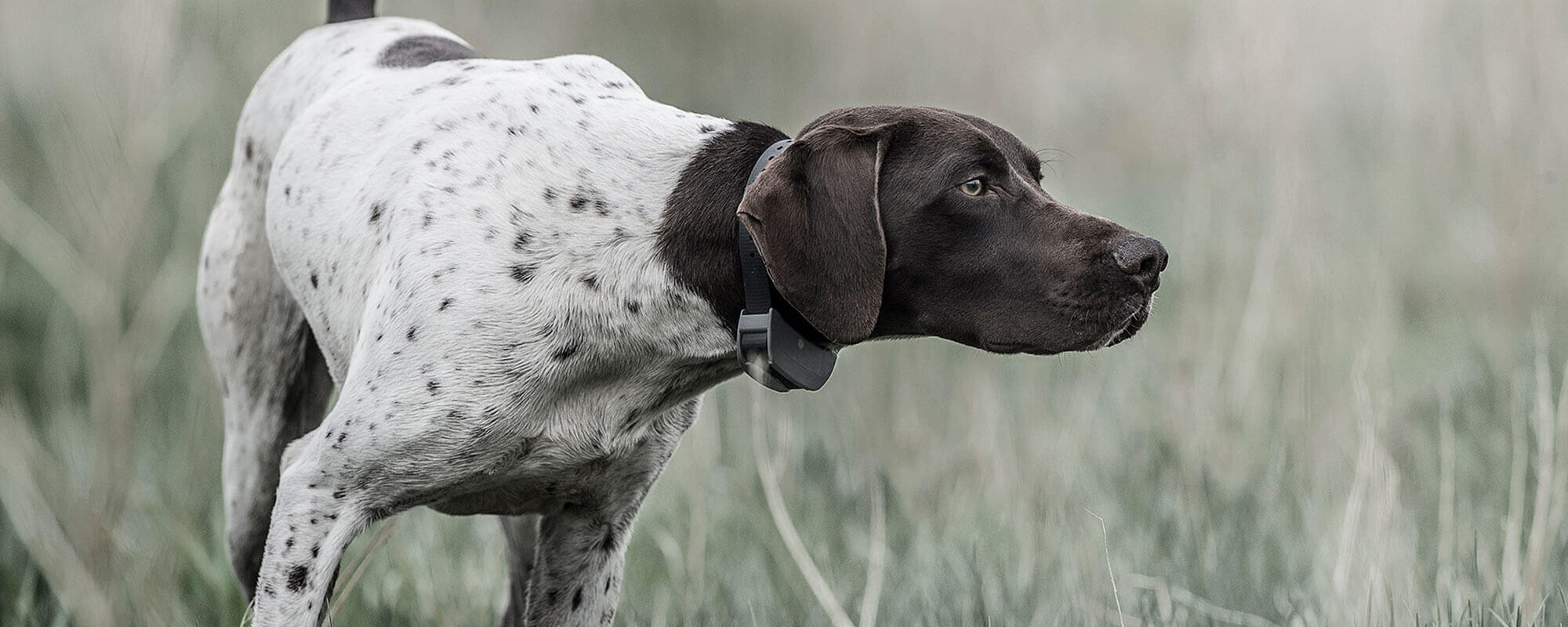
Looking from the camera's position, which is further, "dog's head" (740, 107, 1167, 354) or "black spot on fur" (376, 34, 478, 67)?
"black spot on fur" (376, 34, 478, 67)

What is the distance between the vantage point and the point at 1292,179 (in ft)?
17.2

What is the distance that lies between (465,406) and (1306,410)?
10.7ft

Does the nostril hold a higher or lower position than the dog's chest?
higher

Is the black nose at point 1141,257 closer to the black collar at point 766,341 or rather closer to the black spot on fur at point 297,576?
the black collar at point 766,341

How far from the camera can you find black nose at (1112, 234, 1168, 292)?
9.46ft

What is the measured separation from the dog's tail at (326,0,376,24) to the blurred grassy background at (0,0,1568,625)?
569 mm

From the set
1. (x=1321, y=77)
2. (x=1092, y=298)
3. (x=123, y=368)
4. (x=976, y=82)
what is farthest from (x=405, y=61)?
(x=1321, y=77)

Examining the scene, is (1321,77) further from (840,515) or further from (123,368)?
(123,368)

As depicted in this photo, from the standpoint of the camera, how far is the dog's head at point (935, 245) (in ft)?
9.27

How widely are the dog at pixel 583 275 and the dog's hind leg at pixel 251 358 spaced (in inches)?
14.8

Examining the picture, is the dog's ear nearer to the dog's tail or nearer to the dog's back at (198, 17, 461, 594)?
the dog's back at (198, 17, 461, 594)

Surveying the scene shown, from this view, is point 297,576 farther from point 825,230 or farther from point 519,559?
point 825,230

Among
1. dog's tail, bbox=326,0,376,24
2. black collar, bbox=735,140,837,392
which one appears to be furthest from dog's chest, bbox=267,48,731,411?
dog's tail, bbox=326,0,376,24

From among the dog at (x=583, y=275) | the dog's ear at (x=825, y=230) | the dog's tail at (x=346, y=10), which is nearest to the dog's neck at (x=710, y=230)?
the dog at (x=583, y=275)
